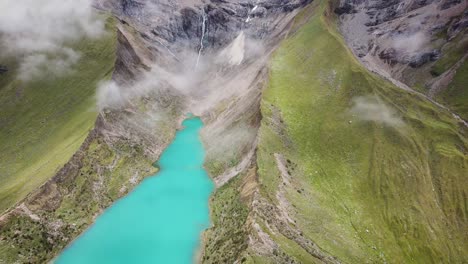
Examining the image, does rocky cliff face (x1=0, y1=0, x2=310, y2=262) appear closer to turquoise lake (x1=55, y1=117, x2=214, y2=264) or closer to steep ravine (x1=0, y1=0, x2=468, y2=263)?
steep ravine (x1=0, y1=0, x2=468, y2=263)

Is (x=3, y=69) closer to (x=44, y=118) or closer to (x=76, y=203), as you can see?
(x=44, y=118)

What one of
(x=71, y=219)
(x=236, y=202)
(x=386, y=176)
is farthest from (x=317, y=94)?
(x=71, y=219)

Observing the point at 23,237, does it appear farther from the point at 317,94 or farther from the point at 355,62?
the point at 355,62

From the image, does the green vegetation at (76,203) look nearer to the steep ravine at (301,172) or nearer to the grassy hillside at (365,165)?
the steep ravine at (301,172)

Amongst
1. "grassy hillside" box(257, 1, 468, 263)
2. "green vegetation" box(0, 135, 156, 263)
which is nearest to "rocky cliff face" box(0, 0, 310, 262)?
"green vegetation" box(0, 135, 156, 263)

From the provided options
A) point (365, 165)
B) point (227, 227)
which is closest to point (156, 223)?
point (227, 227)
